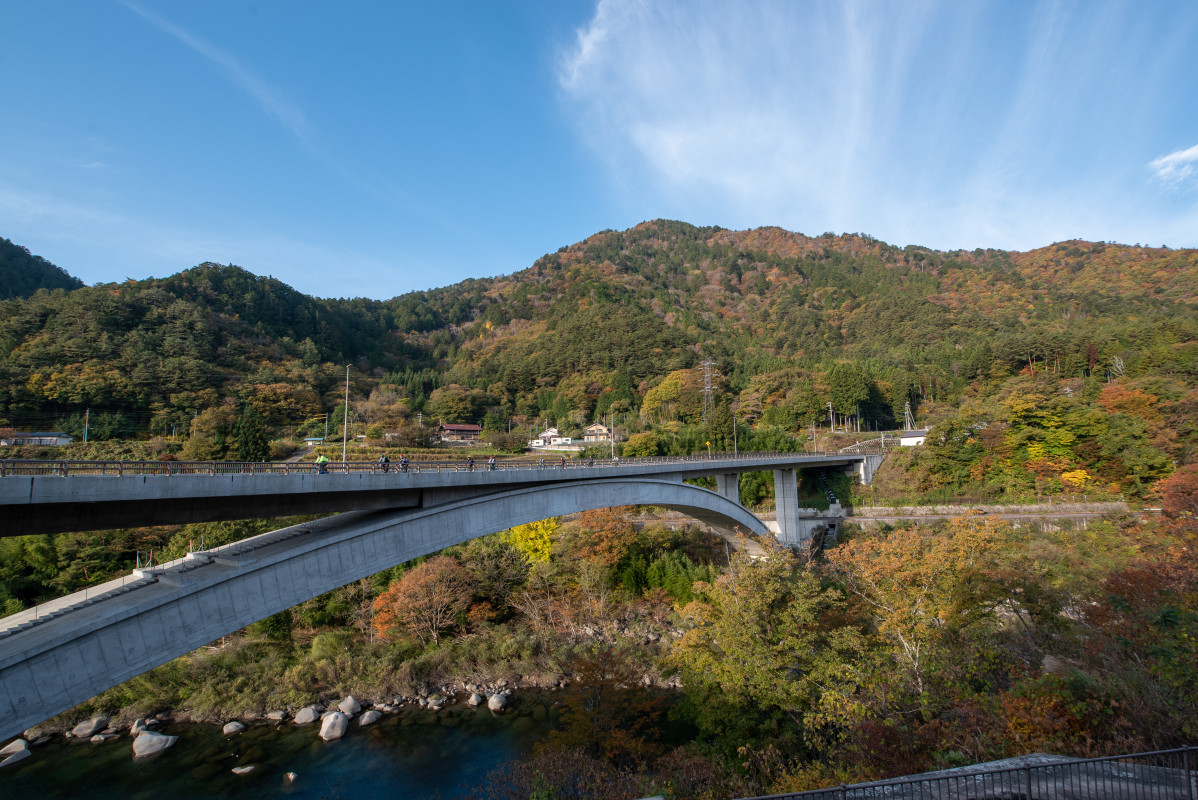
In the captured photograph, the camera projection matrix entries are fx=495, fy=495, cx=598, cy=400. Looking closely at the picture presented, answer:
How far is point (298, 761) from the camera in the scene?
16.1 meters

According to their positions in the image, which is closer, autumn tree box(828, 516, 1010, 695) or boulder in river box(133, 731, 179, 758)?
autumn tree box(828, 516, 1010, 695)

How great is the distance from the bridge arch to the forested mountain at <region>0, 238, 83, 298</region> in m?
77.7

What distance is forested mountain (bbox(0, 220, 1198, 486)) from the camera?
3741cm

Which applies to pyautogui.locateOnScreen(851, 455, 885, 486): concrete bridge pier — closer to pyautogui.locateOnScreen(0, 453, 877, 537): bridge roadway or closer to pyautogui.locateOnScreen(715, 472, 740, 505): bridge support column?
pyautogui.locateOnScreen(715, 472, 740, 505): bridge support column

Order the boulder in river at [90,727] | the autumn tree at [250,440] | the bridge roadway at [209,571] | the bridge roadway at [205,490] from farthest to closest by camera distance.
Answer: the autumn tree at [250,440] < the boulder in river at [90,727] < the bridge roadway at [205,490] < the bridge roadway at [209,571]

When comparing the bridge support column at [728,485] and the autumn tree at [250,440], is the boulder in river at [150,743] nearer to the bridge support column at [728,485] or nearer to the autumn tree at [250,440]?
the autumn tree at [250,440]

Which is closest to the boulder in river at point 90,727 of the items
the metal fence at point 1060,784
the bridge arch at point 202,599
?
the bridge arch at point 202,599

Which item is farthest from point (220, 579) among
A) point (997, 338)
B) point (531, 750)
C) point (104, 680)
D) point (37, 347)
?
point (997, 338)

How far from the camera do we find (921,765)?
810 centimetres

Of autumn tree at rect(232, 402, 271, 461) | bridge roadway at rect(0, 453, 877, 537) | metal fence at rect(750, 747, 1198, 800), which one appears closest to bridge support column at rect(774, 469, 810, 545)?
bridge roadway at rect(0, 453, 877, 537)

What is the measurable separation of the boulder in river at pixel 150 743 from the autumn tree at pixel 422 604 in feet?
24.4

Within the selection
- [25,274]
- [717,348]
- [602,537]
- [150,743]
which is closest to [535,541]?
[602,537]

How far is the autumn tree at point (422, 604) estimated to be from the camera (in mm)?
22406

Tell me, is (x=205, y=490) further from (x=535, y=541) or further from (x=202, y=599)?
(x=535, y=541)
